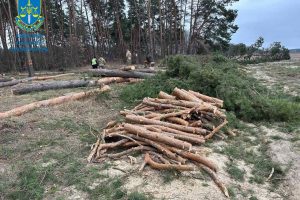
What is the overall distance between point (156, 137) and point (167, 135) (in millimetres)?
191

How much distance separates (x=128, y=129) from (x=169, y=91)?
2947 mm

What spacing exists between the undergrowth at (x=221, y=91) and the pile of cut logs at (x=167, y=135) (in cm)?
72

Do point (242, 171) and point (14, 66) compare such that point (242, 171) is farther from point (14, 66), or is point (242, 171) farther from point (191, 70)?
point (14, 66)

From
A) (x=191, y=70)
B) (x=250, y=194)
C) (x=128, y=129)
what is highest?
(x=191, y=70)

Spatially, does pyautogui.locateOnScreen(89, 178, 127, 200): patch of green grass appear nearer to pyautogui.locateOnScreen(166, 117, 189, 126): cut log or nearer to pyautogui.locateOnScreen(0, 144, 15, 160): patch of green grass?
pyautogui.locateOnScreen(0, 144, 15, 160): patch of green grass

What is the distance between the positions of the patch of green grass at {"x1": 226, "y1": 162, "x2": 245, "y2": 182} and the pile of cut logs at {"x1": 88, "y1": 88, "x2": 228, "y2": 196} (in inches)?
10.4

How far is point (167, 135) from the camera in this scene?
5.03 metres

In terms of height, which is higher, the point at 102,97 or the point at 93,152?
the point at 102,97

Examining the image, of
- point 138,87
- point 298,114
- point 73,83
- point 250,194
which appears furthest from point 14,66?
point 250,194

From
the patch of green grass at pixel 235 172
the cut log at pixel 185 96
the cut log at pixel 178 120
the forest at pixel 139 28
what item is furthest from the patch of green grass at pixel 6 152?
the forest at pixel 139 28

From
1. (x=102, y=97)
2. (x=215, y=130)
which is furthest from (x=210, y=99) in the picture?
(x=102, y=97)

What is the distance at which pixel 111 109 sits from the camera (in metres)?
7.72

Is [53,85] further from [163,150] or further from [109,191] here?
[109,191]

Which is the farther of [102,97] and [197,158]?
[102,97]
